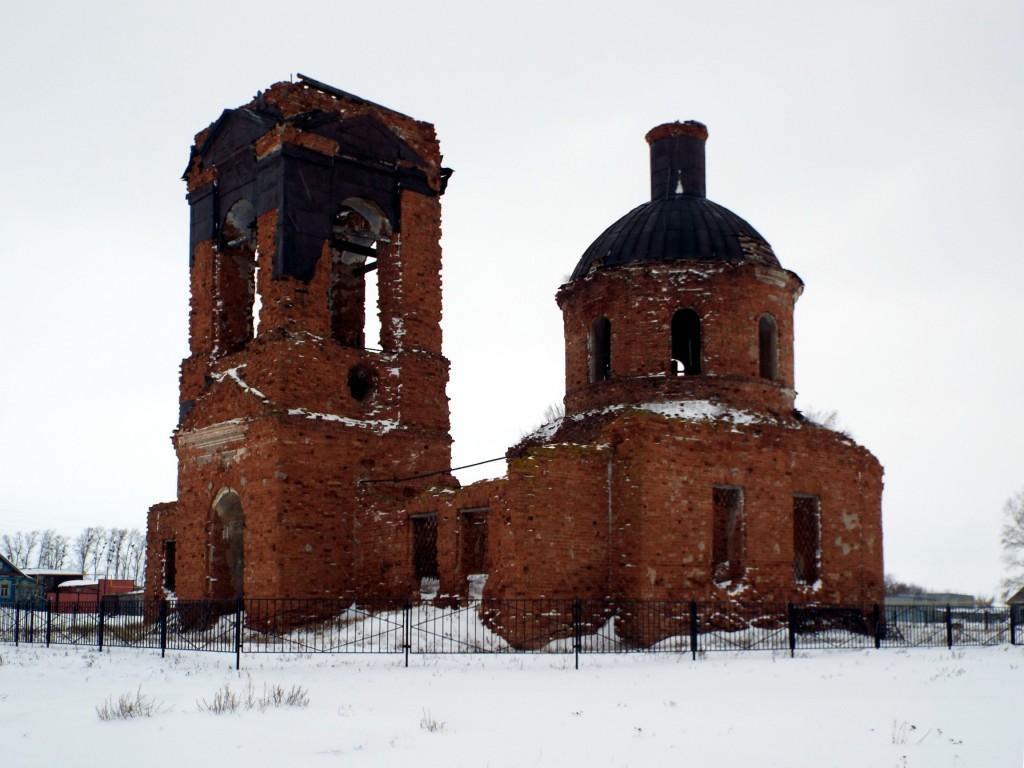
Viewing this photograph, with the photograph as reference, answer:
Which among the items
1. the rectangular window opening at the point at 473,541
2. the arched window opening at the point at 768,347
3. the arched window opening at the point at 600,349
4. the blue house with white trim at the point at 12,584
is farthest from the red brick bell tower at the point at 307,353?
the blue house with white trim at the point at 12,584

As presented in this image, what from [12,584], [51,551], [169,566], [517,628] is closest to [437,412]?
[517,628]

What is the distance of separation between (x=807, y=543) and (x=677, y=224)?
656cm

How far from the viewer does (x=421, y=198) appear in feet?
69.6

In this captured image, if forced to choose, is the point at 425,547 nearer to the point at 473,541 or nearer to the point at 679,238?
the point at 473,541

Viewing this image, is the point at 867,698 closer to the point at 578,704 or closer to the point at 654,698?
the point at 654,698

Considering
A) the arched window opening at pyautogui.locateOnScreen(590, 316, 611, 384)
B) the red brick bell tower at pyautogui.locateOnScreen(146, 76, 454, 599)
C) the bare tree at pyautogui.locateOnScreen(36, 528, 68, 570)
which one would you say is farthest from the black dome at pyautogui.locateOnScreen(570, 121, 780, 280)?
the bare tree at pyautogui.locateOnScreen(36, 528, 68, 570)

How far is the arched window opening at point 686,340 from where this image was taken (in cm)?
2041

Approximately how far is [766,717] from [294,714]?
13.1ft

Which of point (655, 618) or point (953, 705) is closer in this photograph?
point (953, 705)

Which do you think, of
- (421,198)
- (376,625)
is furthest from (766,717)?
(421,198)

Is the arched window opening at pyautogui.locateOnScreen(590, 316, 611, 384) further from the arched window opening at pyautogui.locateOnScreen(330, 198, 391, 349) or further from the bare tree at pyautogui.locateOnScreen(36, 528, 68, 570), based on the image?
the bare tree at pyautogui.locateOnScreen(36, 528, 68, 570)

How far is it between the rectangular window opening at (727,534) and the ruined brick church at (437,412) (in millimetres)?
48

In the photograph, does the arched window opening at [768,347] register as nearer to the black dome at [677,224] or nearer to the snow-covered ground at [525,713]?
the black dome at [677,224]

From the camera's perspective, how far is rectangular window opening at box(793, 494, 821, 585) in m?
19.0
